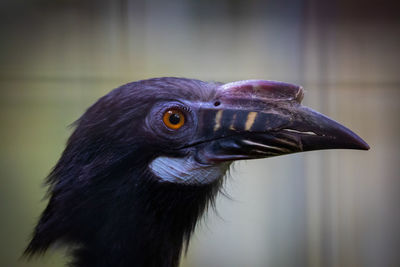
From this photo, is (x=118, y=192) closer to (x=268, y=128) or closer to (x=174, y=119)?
(x=174, y=119)

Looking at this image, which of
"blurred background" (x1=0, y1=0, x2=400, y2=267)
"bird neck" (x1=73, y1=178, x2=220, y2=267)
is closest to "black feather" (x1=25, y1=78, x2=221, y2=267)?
"bird neck" (x1=73, y1=178, x2=220, y2=267)

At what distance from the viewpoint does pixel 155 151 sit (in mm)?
713

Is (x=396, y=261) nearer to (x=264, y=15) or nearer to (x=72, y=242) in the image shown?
(x=264, y=15)

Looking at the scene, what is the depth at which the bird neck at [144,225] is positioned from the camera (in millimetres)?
737

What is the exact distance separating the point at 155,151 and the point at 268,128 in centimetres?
Answer: 20

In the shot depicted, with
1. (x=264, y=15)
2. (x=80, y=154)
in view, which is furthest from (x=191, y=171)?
(x=264, y=15)

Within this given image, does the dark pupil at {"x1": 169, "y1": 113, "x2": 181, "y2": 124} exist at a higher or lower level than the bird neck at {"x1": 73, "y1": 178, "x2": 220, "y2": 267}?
higher

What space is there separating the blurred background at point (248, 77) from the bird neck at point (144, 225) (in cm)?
25

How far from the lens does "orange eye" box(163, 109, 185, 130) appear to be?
2.34 ft

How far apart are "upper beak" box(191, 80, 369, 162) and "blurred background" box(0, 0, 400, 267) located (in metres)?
0.37

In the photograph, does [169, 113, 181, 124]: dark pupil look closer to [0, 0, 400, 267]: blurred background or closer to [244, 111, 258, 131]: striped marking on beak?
[244, 111, 258, 131]: striped marking on beak

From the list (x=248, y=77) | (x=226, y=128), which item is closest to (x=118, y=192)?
(x=226, y=128)

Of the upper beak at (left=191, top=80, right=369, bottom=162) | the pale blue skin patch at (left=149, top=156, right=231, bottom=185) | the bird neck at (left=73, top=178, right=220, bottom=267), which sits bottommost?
the bird neck at (left=73, top=178, right=220, bottom=267)

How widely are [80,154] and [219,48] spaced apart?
0.67 m
